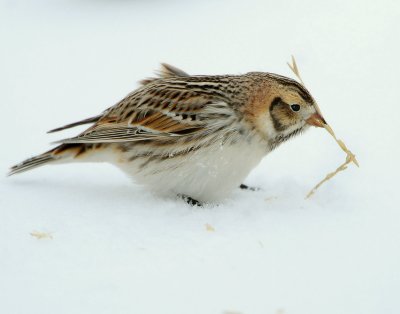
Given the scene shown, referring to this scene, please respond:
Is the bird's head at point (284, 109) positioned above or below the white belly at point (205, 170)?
above

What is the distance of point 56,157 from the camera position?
13.9 feet

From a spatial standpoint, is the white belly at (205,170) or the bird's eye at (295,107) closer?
the white belly at (205,170)

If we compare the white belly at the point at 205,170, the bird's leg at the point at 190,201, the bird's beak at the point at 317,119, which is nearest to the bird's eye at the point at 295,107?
the bird's beak at the point at 317,119

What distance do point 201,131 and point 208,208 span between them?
1.47ft

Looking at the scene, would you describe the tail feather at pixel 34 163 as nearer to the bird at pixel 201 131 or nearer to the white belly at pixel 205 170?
the bird at pixel 201 131

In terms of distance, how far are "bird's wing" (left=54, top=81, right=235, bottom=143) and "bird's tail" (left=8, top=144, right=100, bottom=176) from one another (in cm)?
10

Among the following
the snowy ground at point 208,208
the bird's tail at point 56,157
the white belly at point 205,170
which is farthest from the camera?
the bird's tail at point 56,157

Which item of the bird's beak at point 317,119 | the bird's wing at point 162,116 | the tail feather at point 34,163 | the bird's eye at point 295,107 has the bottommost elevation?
the tail feather at point 34,163

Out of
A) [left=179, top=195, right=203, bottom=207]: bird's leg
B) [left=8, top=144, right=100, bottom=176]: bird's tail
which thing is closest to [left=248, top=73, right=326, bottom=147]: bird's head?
[left=179, top=195, right=203, bottom=207]: bird's leg

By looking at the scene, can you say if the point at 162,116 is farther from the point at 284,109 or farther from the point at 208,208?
the point at 284,109

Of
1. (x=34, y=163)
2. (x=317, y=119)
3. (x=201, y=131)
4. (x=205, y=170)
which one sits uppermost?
(x=317, y=119)

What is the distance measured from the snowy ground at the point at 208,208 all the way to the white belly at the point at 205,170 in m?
0.11

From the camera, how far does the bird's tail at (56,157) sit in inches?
167

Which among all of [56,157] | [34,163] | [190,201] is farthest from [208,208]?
[34,163]
